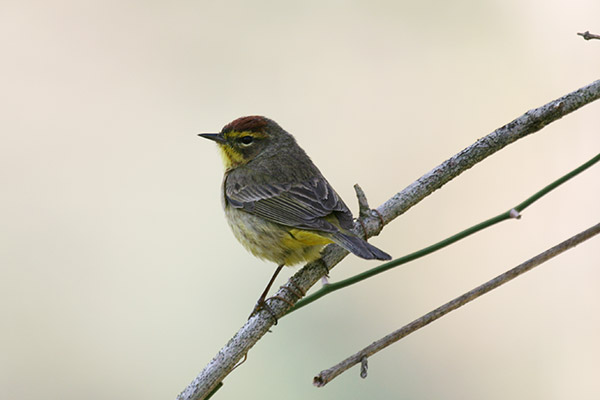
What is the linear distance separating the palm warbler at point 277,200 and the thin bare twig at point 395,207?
115 millimetres

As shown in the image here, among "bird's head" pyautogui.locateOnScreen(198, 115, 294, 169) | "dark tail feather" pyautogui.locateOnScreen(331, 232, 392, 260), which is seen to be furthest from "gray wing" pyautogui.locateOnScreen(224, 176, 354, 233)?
"bird's head" pyautogui.locateOnScreen(198, 115, 294, 169)

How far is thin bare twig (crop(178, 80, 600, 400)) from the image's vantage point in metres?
2.76

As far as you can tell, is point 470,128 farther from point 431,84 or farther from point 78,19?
point 78,19

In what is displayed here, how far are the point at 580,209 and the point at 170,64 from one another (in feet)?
12.7

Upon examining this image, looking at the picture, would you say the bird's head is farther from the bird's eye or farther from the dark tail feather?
the dark tail feather

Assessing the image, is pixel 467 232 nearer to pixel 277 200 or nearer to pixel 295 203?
pixel 295 203

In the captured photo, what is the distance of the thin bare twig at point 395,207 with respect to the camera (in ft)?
9.05

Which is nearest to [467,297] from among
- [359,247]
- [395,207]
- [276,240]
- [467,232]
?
[467,232]

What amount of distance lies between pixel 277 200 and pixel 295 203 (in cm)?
17

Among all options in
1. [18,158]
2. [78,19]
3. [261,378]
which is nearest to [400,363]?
[261,378]

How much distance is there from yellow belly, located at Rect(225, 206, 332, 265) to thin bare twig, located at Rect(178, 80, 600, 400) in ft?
0.34

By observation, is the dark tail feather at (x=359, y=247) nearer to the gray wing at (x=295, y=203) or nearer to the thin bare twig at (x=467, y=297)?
the gray wing at (x=295, y=203)

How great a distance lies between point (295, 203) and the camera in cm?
392

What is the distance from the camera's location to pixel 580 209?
5184 mm
